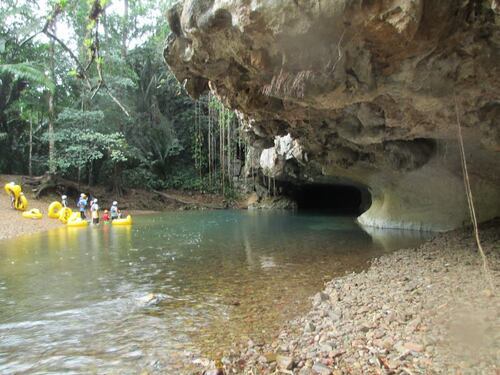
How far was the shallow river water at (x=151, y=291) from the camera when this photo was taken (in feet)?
13.4

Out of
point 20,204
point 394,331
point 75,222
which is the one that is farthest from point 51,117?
point 394,331

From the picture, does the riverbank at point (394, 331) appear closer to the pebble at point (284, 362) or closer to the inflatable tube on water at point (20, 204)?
the pebble at point (284, 362)

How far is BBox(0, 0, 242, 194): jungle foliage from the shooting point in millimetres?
21516

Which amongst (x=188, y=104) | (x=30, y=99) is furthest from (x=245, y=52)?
(x=188, y=104)

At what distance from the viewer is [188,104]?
31281 millimetres

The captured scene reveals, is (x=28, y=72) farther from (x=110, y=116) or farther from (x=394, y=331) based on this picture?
(x=394, y=331)

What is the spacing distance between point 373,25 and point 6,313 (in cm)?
613

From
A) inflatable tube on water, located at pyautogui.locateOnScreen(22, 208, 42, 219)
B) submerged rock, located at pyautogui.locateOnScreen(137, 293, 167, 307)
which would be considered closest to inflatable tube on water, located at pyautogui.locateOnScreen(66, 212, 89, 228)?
inflatable tube on water, located at pyautogui.locateOnScreen(22, 208, 42, 219)

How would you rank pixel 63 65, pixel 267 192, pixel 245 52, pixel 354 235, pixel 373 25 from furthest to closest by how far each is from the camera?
pixel 267 192, pixel 63 65, pixel 354 235, pixel 245 52, pixel 373 25

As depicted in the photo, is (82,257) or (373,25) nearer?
(373,25)

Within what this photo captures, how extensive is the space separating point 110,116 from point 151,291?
20109mm

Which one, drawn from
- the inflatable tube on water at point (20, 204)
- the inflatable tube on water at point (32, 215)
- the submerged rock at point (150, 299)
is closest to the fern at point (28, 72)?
the inflatable tube on water at point (20, 204)

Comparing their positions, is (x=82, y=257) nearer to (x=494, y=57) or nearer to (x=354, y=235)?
(x=354, y=235)

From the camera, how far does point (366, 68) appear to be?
20.0ft
